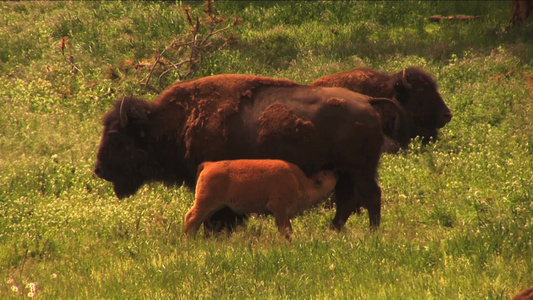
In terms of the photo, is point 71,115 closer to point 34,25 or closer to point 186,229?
point 34,25

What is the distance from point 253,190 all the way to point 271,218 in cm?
151

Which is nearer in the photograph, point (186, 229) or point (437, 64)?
point (186, 229)

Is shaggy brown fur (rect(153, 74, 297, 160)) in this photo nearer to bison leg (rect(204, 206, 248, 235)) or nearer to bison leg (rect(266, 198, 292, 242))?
bison leg (rect(204, 206, 248, 235))

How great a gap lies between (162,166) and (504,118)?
637 cm

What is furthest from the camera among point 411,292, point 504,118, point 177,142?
point 504,118

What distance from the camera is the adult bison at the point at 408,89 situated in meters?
12.0

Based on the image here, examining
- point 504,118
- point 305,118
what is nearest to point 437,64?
point 504,118

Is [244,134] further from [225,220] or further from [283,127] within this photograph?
[225,220]

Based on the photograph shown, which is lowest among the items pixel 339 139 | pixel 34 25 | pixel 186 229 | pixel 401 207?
pixel 34 25

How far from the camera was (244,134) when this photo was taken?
9664mm

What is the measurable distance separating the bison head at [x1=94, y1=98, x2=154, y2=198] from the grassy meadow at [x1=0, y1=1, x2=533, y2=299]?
66 centimetres

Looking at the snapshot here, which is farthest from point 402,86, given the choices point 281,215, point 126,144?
point 126,144

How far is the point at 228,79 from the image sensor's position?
10086 millimetres

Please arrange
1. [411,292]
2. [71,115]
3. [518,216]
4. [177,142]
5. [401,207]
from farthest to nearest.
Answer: [71,115] → [401,207] → [177,142] → [518,216] → [411,292]
